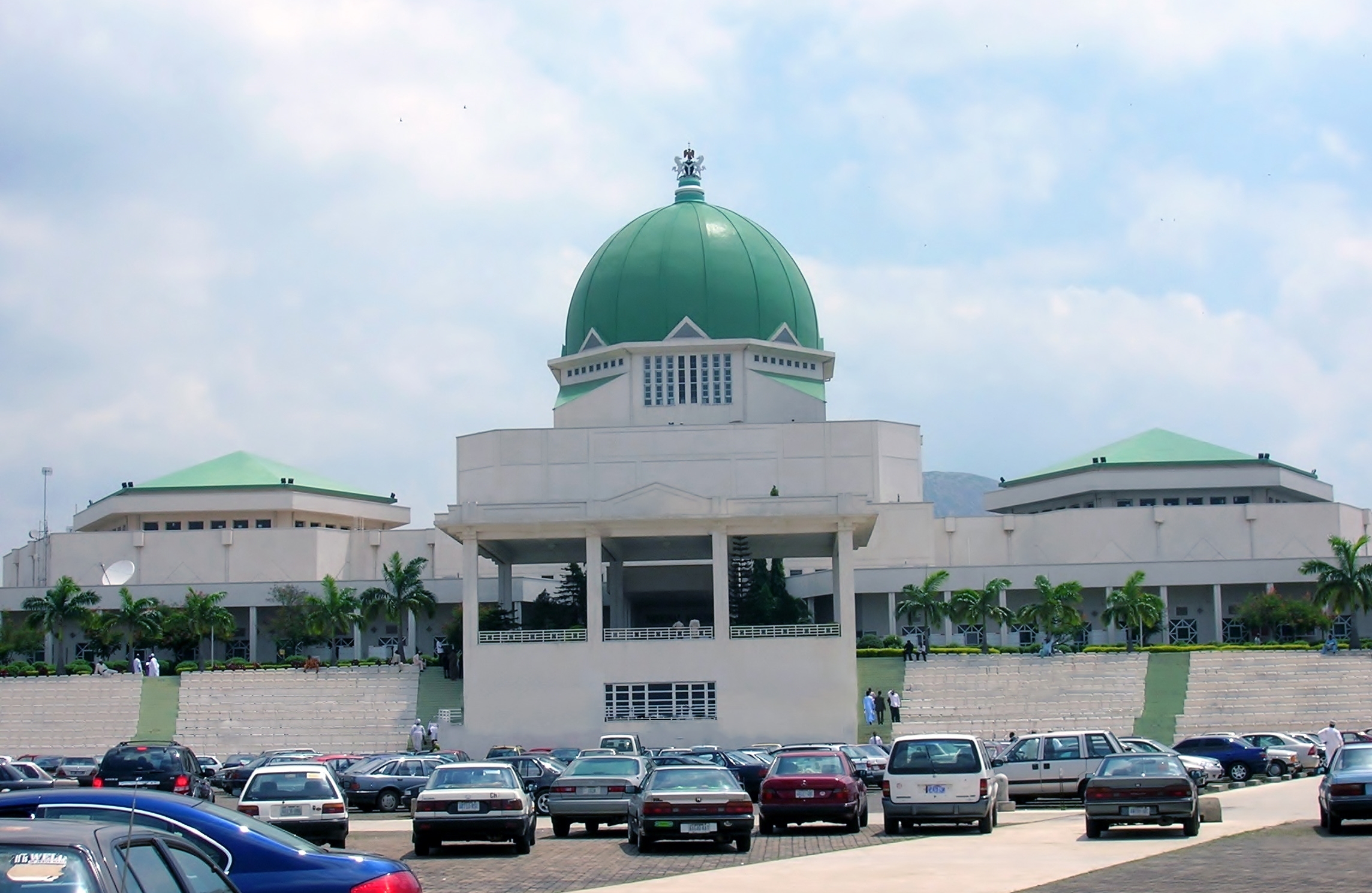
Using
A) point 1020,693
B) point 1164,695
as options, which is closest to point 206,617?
point 1020,693

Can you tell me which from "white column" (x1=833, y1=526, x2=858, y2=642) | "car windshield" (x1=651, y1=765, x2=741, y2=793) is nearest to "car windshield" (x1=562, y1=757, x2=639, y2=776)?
A: "car windshield" (x1=651, y1=765, x2=741, y2=793)

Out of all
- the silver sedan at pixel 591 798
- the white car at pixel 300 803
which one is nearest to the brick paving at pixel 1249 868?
the silver sedan at pixel 591 798

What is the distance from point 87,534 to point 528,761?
49760mm

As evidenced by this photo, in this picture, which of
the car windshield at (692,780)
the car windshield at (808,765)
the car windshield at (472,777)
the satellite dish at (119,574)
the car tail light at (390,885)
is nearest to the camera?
the car tail light at (390,885)

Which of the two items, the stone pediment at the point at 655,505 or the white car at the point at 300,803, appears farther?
the stone pediment at the point at 655,505

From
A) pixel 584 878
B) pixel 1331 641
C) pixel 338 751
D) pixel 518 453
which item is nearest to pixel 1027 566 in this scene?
pixel 1331 641

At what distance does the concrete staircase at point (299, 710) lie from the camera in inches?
2028

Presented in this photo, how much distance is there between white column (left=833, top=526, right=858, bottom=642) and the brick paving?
2908cm

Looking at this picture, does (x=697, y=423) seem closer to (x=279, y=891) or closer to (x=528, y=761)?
(x=528, y=761)

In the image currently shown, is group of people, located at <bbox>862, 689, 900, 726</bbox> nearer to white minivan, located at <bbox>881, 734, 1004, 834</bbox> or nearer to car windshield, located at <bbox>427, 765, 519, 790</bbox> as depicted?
white minivan, located at <bbox>881, 734, 1004, 834</bbox>

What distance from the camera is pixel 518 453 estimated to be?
238 ft

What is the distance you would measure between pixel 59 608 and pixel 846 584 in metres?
32.7

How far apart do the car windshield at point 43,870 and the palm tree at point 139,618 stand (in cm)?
6217

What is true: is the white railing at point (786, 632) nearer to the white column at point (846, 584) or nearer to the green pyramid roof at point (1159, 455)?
the white column at point (846, 584)
